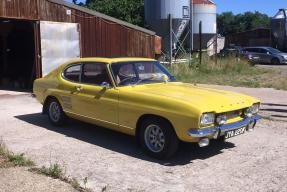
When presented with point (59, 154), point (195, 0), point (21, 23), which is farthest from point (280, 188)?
point (195, 0)

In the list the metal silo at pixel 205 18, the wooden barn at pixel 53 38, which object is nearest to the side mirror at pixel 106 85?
the wooden barn at pixel 53 38

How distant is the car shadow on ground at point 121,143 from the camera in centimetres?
689

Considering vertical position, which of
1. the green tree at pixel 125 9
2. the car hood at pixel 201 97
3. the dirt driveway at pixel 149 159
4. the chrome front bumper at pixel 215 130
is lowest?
the dirt driveway at pixel 149 159

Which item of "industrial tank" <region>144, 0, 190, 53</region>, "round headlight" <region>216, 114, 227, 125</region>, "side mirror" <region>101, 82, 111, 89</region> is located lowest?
"round headlight" <region>216, 114, 227, 125</region>

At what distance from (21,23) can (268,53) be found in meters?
22.8

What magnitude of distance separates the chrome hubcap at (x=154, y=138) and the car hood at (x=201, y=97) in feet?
1.72

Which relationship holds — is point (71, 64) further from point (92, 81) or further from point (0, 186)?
point (0, 186)

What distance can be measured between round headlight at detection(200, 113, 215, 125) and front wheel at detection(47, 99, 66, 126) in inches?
135

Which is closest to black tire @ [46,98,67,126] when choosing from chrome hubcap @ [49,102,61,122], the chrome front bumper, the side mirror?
chrome hubcap @ [49,102,61,122]

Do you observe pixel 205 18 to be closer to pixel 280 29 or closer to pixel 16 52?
pixel 280 29

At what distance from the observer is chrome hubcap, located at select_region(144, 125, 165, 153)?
6.68m

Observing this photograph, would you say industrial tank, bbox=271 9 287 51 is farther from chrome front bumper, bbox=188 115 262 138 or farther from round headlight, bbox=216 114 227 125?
round headlight, bbox=216 114 227 125

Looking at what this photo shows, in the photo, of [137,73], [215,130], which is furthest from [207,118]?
[137,73]

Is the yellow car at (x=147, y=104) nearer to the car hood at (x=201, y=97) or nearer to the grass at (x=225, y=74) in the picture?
the car hood at (x=201, y=97)
